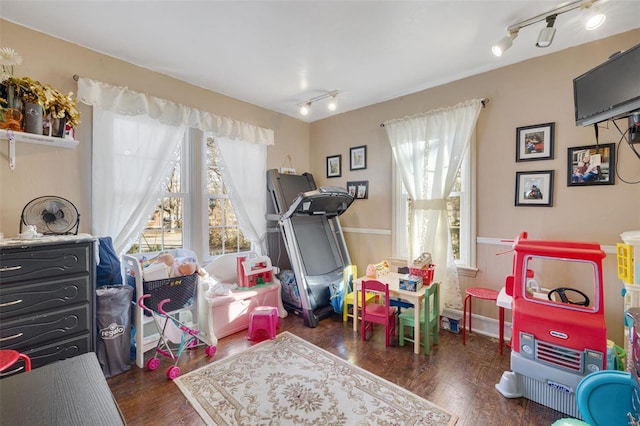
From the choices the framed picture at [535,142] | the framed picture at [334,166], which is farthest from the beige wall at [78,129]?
the framed picture at [535,142]

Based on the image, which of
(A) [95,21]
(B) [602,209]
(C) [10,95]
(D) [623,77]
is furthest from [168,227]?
(B) [602,209]

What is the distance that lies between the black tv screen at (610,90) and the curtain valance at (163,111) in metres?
3.16

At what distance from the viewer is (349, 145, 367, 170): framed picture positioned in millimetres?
3865

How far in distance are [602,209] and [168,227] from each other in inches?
162

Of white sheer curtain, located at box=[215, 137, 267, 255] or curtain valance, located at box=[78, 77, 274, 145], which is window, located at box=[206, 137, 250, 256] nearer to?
white sheer curtain, located at box=[215, 137, 267, 255]

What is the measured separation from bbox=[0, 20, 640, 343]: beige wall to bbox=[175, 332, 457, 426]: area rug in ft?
5.21

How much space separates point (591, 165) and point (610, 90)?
2.93ft

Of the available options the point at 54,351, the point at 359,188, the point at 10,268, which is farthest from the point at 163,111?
the point at 359,188

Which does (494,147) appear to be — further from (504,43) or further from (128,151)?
(128,151)

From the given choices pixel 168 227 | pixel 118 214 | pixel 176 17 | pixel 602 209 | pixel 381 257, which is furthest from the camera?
pixel 381 257

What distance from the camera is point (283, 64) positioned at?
2770mm

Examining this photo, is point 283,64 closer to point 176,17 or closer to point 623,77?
point 176,17

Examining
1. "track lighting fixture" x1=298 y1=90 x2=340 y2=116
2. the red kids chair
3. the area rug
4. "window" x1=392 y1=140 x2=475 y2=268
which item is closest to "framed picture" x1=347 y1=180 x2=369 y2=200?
"window" x1=392 y1=140 x2=475 y2=268

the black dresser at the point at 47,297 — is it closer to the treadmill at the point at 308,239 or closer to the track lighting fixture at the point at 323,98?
the treadmill at the point at 308,239
